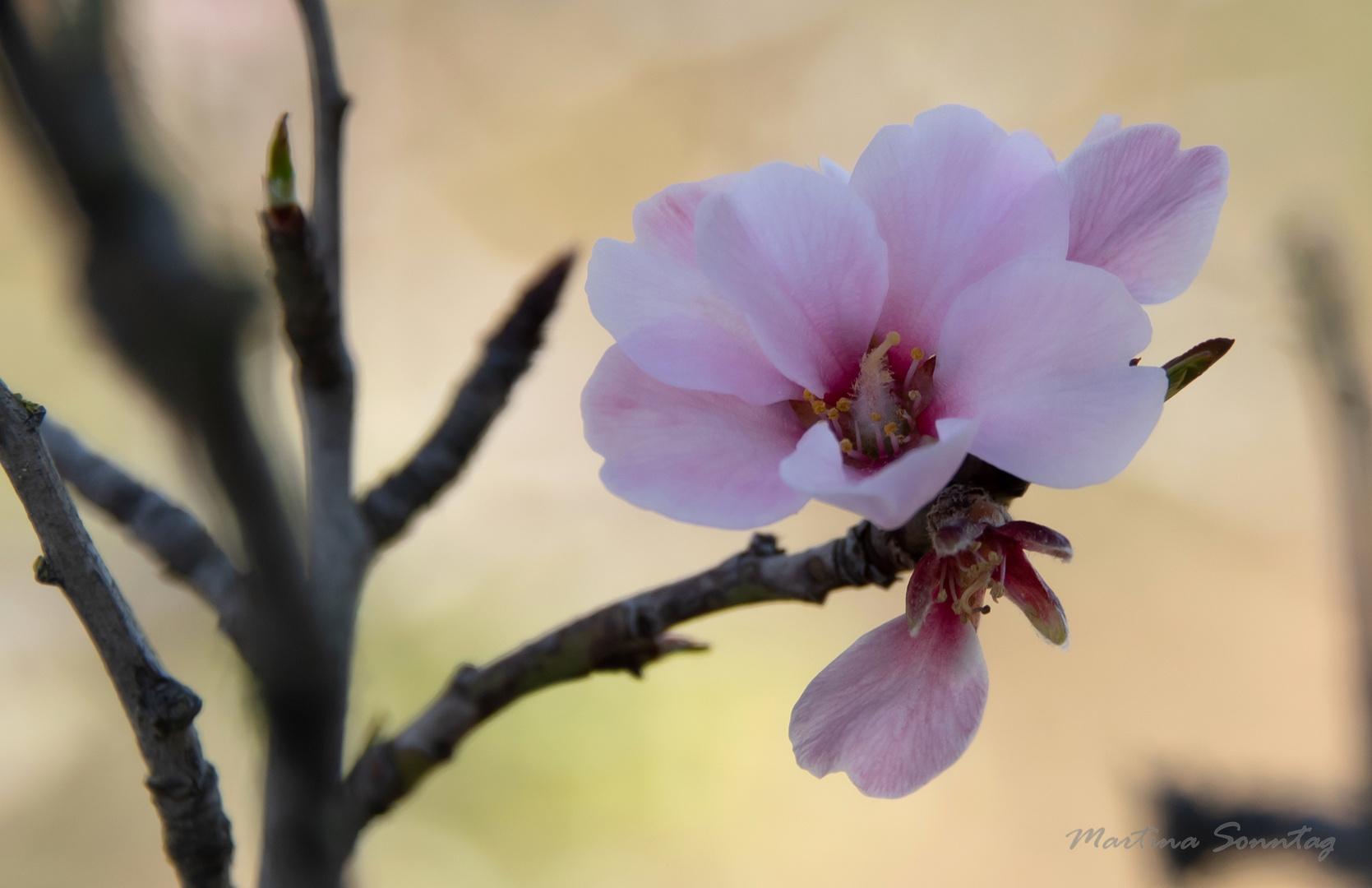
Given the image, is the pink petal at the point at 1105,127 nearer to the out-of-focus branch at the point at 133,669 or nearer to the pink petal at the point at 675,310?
the pink petal at the point at 675,310

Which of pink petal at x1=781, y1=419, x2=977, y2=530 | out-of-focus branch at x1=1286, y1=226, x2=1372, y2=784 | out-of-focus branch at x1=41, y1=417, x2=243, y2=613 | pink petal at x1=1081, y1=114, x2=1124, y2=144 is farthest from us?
out-of-focus branch at x1=1286, y1=226, x2=1372, y2=784

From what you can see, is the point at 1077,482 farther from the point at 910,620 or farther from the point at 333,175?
the point at 333,175

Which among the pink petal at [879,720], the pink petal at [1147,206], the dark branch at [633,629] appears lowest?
the pink petal at [879,720]

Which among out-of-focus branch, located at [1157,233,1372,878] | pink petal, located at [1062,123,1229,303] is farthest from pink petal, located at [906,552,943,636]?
out-of-focus branch, located at [1157,233,1372,878]

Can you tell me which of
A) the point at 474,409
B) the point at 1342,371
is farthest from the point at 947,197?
the point at 1342,371

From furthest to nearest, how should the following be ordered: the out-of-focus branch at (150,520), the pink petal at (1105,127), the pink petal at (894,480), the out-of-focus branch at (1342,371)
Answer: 1. the out-of-focus branch at (1342,371)
2. the out-of-focus branch at (150,520)
3. the pink petal at (1105,127)
4. the pink petal at (894,480)

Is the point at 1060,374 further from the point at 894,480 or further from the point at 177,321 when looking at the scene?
the point at 177,321

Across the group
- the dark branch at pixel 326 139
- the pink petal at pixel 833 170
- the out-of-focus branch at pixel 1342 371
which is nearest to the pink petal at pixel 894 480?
the pink petal at pixel 833 170

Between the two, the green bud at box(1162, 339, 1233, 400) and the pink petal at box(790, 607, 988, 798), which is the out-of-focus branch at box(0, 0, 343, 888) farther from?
the green bud at box(1162, 339, 1233, 400)
